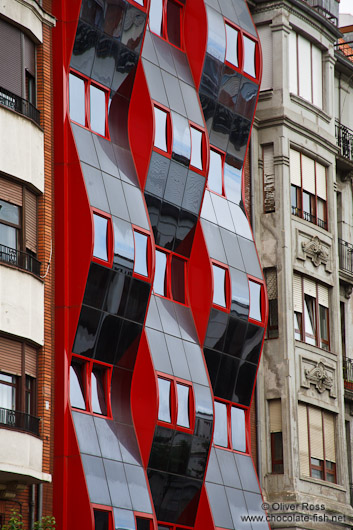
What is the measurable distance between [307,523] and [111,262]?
41.5 feet

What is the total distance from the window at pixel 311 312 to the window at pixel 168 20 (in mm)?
9579

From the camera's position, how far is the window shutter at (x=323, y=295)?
4587cm

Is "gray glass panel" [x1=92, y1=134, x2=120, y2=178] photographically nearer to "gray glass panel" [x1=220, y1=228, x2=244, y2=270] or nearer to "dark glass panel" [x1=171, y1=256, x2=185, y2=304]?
"dark glass panel" [x1=171, y1=256, x2=185, y2=304]

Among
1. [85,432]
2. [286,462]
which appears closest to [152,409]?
[85,432]

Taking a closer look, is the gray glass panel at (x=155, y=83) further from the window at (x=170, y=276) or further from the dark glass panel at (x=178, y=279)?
the dark glass panel at (x=178, y=279)

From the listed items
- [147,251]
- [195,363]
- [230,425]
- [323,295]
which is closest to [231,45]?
[147,251]

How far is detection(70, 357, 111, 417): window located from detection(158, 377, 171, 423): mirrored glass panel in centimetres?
168

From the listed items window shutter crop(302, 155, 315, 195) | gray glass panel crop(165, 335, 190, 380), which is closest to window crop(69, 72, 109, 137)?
gray glass panel crop(165, 335, 190, 380)

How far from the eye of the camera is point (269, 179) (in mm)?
45062

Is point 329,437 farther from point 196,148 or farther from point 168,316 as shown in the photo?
point 196,148

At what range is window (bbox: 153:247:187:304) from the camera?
3747 centimetres

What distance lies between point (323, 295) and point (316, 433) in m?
5.19

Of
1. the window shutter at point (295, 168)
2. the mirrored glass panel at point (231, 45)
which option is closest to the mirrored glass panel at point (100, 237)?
the mirrored glass panel at point (231, 45)

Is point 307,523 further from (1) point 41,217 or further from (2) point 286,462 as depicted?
(1) point 41,217
